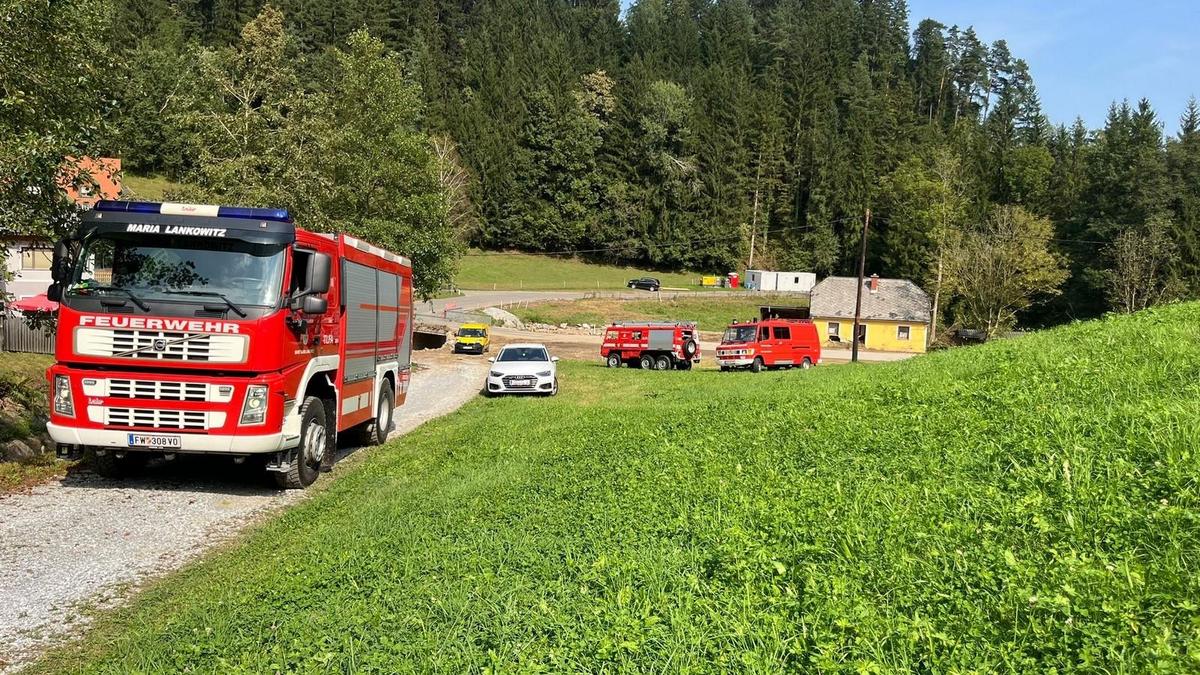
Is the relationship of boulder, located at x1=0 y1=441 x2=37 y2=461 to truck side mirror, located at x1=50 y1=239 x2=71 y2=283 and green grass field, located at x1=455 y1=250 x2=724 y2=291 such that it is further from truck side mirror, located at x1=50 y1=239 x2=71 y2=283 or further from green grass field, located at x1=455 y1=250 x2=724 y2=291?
green grass field, located at x1=455 y1=250 x2=724 y2=291

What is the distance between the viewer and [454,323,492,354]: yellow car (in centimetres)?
4122

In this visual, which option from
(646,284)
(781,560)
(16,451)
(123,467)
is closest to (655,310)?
(646,284)

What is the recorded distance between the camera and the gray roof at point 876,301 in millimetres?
61594

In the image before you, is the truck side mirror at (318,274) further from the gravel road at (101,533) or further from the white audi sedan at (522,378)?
the white audi sedan at (522,378)

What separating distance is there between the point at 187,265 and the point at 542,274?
8065 cm

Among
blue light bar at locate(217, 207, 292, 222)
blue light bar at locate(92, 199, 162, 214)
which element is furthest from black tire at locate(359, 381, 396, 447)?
blue light bar at locate(92, 199, 162, 214)

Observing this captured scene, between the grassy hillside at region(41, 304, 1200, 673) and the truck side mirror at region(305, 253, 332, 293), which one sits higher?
the truck side mirror at region(305, 253, 332, 293)

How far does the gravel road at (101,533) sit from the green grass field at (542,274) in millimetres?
69464

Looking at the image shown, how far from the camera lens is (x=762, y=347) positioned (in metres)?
34.1

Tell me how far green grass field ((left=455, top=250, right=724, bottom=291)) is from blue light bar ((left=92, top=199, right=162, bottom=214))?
6987cm

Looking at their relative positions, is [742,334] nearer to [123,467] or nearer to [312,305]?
[312,305]

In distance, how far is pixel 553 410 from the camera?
17203mm

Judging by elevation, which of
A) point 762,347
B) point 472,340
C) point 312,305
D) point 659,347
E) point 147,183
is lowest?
point 472,340

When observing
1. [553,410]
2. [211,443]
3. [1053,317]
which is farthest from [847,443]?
[1053,317]
